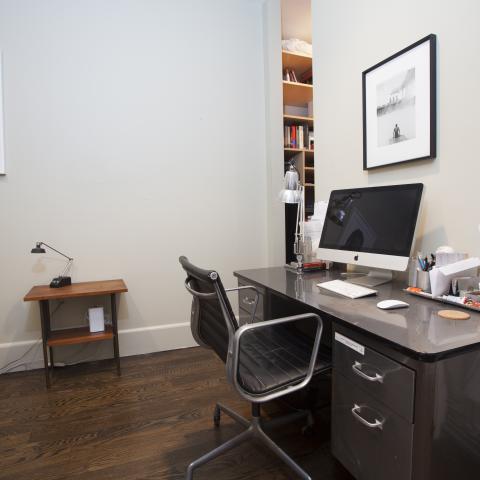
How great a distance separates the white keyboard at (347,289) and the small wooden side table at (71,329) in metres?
1.44

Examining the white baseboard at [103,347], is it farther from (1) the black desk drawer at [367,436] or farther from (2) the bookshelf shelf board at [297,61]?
(2) the bookshelf shelf board at [297,61]

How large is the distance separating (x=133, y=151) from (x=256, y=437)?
2.19 meters

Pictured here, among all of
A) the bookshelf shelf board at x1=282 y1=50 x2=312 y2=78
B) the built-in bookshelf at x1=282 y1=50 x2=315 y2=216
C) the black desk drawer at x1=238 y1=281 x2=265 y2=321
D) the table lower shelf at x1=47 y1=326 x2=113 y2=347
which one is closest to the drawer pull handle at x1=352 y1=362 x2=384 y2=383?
the black desk drawer at x1=238 y1=281 x2=265 y2=321

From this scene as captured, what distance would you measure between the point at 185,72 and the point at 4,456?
9.10ft

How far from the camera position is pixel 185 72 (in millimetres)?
2820

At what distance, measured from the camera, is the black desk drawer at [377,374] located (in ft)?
3.21

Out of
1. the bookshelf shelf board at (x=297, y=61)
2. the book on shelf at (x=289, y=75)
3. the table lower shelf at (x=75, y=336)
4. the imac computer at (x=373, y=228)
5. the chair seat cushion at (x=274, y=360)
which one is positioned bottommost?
the table lower shelf at (x=75, y=336)

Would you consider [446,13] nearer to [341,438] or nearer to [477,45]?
[477,45]

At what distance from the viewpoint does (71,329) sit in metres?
2.58

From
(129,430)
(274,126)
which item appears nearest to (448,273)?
(129,430)

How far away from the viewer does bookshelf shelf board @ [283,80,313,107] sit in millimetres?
3611

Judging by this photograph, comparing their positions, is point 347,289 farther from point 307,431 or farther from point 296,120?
point 296,120

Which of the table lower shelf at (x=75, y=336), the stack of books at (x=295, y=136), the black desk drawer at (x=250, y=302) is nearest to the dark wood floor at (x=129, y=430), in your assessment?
the table lower shelf at (x=75, y=336)

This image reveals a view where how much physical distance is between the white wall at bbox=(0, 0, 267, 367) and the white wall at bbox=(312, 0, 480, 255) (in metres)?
0.88
